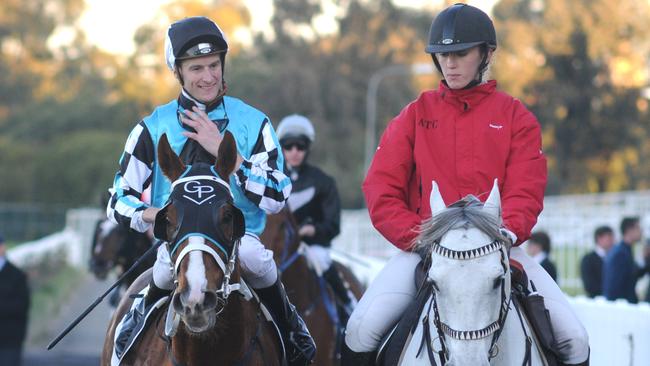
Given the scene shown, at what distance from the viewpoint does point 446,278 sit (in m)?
5.82

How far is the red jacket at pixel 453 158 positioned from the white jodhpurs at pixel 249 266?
0.64 meters

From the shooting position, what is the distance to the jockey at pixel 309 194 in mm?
Result: 11625

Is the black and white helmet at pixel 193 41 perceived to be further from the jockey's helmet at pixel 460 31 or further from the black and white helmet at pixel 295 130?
the black and white helmet at pixel 295 130

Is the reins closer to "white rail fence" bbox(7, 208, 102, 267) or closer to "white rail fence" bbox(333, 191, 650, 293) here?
"white rail fence" bbox(333, 191, 650, 293)

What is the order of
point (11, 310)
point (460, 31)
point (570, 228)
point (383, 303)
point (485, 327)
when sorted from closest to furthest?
point (485, 327) → point (383, 303) → point (460, 31) → point (11, 310) → point (570, 228)

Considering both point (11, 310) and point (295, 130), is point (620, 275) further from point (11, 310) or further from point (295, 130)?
point (11, 310)

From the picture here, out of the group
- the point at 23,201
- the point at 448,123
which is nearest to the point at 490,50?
the point at 448,123

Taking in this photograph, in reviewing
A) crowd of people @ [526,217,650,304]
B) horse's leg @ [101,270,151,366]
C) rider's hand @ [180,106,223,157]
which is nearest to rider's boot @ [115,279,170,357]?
horse's leg @ [101,270,151,366]

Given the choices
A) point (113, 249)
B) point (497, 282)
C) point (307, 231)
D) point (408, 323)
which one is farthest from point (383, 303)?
point (113, 249)

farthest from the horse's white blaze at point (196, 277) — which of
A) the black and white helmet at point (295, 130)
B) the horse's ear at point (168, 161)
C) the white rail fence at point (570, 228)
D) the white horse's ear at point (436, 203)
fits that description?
the white rail fence at point (570, 228)

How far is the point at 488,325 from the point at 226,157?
5.08 ft

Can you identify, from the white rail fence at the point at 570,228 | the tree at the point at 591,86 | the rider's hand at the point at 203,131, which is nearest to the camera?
the rider's hand at the point at 203,131

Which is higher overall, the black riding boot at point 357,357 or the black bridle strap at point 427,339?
the black bridle strap at point 427,339

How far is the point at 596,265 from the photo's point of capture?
1650 cm
